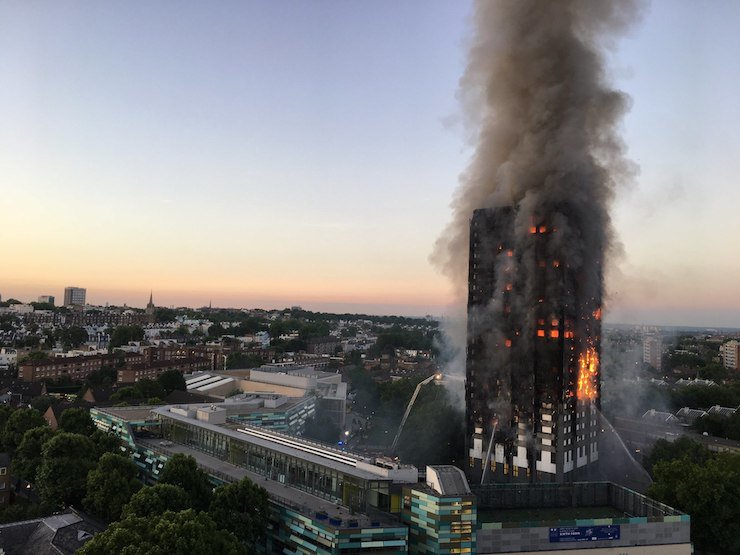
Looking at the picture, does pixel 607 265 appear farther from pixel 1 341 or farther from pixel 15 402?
pixel 1 341

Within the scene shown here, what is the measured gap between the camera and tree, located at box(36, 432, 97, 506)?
4172cm

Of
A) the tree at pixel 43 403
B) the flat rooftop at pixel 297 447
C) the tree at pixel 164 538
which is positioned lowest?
the tree at pixel 43 403

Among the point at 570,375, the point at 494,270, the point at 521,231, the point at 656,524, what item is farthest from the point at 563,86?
the point at 656,524

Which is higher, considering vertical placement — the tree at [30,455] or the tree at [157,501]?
the tree at [157,501]

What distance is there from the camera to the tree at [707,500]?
38875 millimetres

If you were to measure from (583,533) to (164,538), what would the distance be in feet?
72.8

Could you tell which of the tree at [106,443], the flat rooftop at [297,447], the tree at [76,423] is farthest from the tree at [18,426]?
the flat rooftop at [297,447]

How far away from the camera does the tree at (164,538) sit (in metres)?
26.5

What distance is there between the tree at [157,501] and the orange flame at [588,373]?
33.2 meters

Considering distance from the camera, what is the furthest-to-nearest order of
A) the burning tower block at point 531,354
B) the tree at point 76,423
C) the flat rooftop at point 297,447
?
the tree at point 76,423, the burning tower block at point 531,354, the flat rooftop at point 297,447

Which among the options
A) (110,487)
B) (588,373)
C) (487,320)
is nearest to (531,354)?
(487,320)

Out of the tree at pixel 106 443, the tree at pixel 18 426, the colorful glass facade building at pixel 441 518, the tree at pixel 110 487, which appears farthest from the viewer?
the tree at pixel 18 426

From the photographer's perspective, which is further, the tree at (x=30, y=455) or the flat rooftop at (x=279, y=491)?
the tree at (x=30, y=455)

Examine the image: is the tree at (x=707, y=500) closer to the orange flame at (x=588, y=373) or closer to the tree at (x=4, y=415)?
the orange flame at (x=588, y=373)
